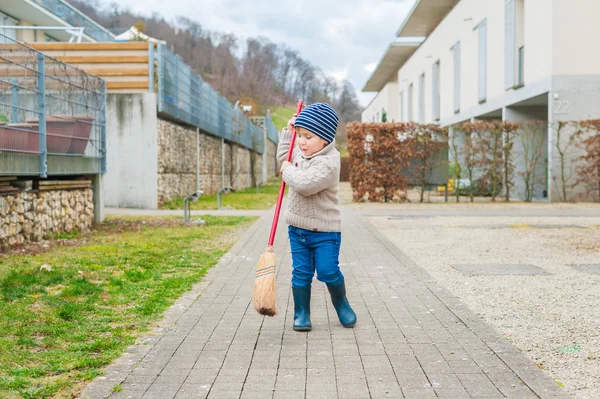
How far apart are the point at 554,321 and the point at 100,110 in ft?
30.0

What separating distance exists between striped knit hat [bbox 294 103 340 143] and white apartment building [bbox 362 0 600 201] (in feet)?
53.4

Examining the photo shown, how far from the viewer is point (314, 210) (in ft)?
15.0

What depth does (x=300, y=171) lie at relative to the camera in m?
4.50

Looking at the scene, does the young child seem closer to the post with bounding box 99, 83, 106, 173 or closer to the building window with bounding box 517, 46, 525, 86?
the post with bounding box 99, 83, 106, 173

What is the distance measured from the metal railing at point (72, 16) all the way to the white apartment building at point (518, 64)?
54.1ft

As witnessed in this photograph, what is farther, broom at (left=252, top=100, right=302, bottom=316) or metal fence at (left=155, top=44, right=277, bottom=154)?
metal fence at (left=155, top=44, right=277, bottom=154)

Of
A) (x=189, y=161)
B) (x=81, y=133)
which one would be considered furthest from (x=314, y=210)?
(x=189, y=161)

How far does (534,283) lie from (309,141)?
3206mm

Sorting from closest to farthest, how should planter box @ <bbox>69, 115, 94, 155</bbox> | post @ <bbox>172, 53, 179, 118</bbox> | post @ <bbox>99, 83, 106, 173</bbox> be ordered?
planter box @ <bbox>69, 115, 94, 155</bbox> → post @ <bbox>99, 83, 106, 173</bbox> → post @ <bbox>172, 53, 179, 118</bbox>

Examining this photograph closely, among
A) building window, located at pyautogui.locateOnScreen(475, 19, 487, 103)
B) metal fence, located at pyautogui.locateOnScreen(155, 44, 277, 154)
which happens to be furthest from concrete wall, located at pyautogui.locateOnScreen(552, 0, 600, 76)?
metal fence, located at pyautogui.locateOnScreen(155, 44, 277, 154)

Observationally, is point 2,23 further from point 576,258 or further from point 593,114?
point 576,258

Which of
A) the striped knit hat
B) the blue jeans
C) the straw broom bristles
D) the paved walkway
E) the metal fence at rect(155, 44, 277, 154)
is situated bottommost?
the paved walkway

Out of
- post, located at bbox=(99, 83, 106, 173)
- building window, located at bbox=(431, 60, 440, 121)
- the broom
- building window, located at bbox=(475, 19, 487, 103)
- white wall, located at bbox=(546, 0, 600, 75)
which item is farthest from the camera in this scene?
building window, located at bbox=(431, 60, 440, 121)

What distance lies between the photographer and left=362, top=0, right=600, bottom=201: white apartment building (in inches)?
744
